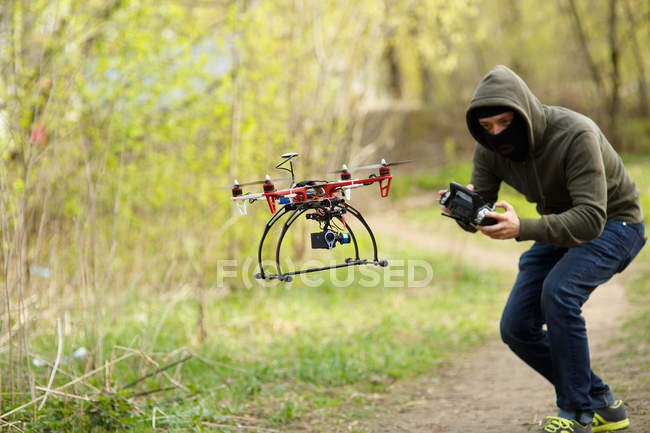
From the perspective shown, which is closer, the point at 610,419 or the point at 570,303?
the point at 570,303

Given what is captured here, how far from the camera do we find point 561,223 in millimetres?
3029

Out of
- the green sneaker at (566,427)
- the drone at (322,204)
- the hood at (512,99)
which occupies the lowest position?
the green sneaker at (566,427)

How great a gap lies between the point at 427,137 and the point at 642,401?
20.4m

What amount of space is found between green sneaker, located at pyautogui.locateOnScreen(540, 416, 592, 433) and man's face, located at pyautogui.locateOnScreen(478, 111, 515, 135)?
1.69 m

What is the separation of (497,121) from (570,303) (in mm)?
1088

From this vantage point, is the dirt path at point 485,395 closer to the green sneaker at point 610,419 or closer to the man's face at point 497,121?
the green sneaker at point 610,419

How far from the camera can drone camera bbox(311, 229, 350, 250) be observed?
A: 7.67 feet

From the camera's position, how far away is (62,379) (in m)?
4.57

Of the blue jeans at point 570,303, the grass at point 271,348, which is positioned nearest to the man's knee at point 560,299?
the blue jeans at point 570,303

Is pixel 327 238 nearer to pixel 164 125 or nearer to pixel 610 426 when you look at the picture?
pixel 610 426

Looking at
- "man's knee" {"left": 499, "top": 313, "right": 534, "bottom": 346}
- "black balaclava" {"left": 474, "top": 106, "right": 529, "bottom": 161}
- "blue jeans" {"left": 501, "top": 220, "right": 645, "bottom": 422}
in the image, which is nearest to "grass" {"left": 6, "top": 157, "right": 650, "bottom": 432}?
"man's knee" {"left": 499, "top": 313, "right": 534, "bottom": 346}

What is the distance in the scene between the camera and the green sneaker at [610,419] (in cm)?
373

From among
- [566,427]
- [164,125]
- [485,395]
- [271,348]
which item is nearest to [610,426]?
[566,427]

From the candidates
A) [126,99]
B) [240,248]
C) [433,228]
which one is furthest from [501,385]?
[433,228]
